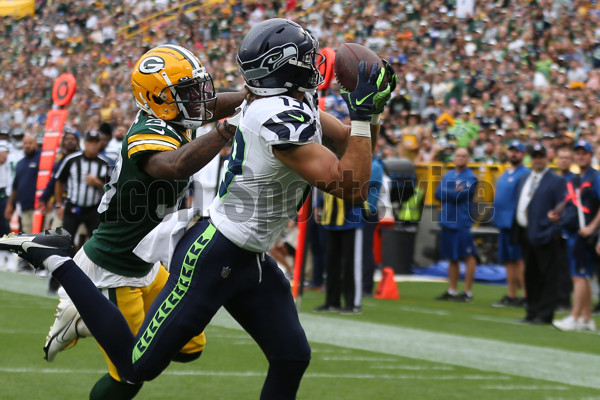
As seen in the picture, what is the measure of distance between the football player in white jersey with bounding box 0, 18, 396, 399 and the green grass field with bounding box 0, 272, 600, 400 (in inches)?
66.7

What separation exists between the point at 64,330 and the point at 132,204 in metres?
0.70

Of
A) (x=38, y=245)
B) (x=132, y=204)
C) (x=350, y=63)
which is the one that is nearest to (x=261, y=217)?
(x=350, y=63)

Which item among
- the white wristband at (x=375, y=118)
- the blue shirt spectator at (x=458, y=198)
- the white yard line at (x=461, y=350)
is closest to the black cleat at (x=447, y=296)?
the blue shirt spectator at (x=458, y=198)

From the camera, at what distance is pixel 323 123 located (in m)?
4.04

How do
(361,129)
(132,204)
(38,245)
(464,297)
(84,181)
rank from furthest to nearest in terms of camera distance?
(464,297)
(84,181)
(132,204)
(38,245)
(361,129)

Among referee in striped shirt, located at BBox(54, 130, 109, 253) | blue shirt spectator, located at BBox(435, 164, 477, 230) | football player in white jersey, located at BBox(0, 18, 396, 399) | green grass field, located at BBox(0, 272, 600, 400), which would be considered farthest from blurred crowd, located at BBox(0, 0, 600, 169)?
football player in white jersey, located at BBox(0, 18, 396, 399)

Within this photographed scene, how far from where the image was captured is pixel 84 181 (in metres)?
10.2

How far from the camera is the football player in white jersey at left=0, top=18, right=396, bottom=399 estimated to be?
3.44 metres

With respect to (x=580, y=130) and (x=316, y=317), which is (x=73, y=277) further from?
(x=580, y=130)

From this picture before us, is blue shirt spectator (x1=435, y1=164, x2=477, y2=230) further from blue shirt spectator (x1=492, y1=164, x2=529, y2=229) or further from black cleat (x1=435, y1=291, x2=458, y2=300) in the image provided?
black cleat (x1=435, y1=291, x2=458, y2=300)

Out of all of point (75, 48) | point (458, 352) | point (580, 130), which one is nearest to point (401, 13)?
point (580, 130)

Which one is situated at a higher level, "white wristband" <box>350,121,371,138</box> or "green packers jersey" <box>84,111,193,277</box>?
"white wristband" <box>350,121,371,138</box>

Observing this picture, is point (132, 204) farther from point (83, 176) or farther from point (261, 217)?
point (83, 176)

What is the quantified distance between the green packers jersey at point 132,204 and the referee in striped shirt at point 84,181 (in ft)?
19.0
